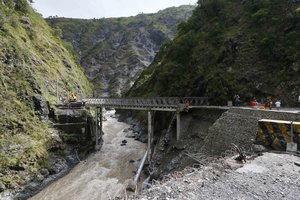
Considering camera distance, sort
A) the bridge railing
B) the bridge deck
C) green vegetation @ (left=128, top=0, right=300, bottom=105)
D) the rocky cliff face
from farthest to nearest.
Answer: the rocky cliff face → the bridge railing → the bridge deck → green vegetation @ (left=128, top=0, right=300, bottom=105)

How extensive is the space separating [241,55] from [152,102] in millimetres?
12896

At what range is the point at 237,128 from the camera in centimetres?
1883

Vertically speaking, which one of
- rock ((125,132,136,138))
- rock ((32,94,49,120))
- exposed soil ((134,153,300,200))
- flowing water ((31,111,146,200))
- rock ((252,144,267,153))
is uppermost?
rock ((32,94,49,120))

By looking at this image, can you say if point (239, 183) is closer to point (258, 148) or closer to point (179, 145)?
point (258, 148)

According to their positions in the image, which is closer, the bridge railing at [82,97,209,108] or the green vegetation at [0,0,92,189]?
the green vegetation at [0,0,92,189]

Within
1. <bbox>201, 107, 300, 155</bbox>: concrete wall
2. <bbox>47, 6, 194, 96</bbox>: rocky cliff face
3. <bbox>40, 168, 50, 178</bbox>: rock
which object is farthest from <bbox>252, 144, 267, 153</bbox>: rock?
<bbox>47, 6, 194, 96</bbox>: rocky cliff face

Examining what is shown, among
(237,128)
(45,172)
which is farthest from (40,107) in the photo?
(237,128)

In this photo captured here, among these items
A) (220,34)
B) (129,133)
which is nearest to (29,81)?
(129,133)

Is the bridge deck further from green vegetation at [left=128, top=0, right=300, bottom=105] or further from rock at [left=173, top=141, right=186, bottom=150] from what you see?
rock at [left=173, top=141, right=186, bottom=150]

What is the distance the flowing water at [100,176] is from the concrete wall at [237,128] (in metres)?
9.12

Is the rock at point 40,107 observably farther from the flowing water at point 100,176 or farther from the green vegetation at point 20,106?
the flowing water at point 100,176

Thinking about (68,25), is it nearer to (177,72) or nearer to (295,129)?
(177,72)

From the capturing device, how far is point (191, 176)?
37.2ft

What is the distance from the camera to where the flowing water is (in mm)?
21312
